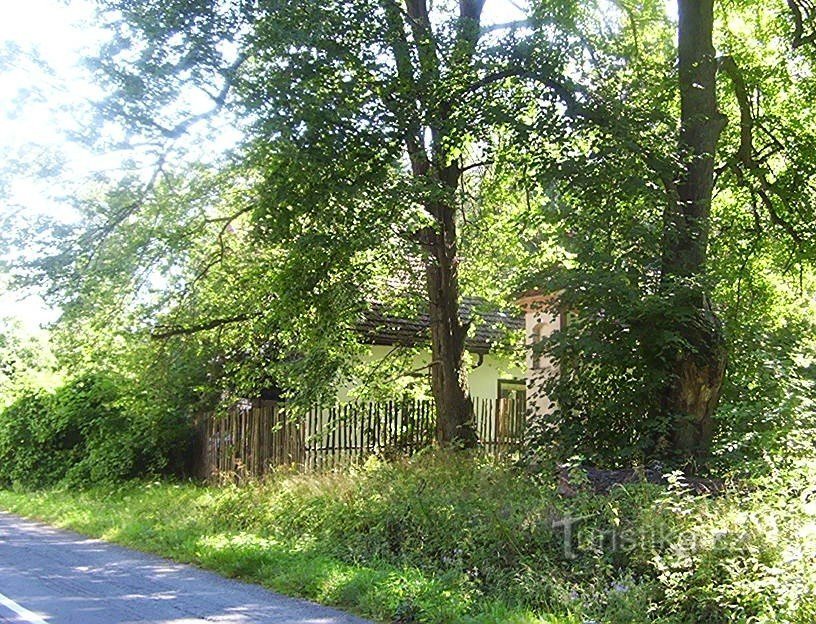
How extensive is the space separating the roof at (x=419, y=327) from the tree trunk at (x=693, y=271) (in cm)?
549

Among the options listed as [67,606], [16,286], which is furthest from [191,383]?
[67,606]

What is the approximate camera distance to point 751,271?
16516 millimetres

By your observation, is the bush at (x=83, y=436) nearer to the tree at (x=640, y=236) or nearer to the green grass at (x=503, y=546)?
the green grass at (x=503, y=546)

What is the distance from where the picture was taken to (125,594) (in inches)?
370

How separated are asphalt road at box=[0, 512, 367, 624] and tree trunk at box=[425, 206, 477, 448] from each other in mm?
6382

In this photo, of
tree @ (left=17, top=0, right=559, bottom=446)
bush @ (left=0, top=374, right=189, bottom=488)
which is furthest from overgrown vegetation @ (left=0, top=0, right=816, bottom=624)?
bush @ (left=0, top=374, right=189, bottom=488)

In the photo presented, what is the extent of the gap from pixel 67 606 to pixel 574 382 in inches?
313

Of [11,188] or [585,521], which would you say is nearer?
[585,521]

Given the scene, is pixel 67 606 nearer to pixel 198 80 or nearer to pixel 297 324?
pixel 297 324

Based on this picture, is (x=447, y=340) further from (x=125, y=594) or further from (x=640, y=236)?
(x=125, y=594)

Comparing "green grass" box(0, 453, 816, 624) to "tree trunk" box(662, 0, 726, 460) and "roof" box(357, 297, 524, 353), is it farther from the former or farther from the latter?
"roof" box(357, 297, 524, 353)

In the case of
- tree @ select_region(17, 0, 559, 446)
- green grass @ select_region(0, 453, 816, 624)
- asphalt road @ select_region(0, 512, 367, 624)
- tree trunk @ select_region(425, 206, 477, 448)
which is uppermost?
tree @ select_region(17, 0, 559, 446)

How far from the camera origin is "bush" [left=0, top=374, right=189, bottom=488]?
19594 mm

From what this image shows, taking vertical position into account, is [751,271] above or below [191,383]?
above
